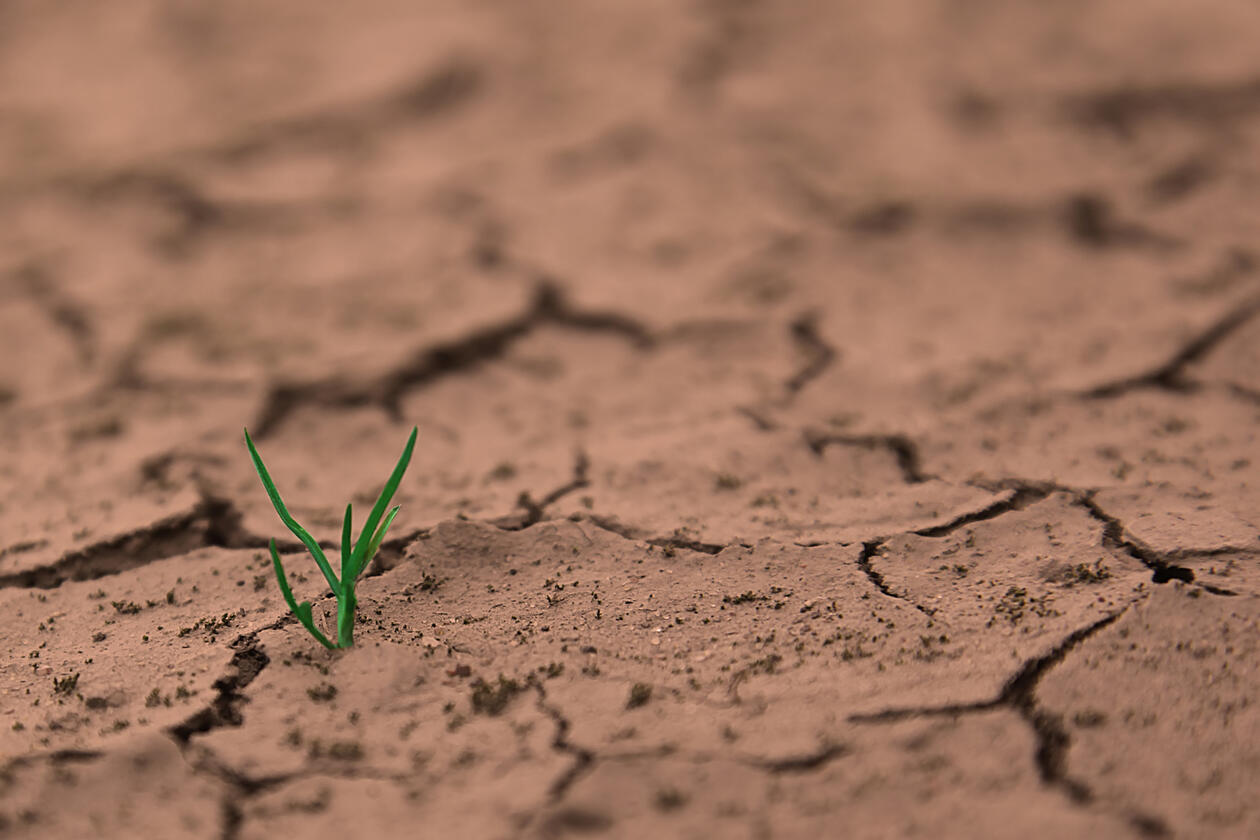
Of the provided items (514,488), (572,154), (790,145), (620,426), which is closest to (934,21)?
(790,145)

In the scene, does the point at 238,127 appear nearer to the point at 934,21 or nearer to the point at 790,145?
the point at 790,145

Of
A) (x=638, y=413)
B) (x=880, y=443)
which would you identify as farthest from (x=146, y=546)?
(x=880, y=443)

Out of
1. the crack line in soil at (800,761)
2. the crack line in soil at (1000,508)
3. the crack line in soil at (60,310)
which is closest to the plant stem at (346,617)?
the crack line in soil at (800,761)

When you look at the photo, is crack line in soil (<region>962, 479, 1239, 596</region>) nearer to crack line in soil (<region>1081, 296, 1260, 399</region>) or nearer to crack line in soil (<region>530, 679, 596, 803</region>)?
crack line in soil (<region>1081, 296, 1260, 399</region>)

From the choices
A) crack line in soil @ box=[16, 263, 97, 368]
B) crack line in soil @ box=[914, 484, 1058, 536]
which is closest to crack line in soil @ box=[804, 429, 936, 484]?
crack line in soil @ box=[914, 484, 1058, 536]

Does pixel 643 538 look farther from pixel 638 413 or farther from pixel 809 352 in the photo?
pixel 809 352

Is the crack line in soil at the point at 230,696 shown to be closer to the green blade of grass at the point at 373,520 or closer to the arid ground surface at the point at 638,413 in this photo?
the arid ground surface at the point at 638,413
